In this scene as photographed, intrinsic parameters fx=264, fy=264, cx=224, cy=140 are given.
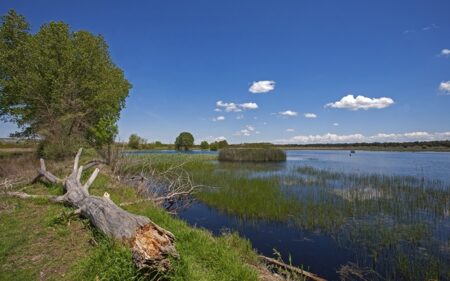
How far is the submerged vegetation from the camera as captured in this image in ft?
121

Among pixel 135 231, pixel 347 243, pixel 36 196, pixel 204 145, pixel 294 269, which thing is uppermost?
pixel 204 145

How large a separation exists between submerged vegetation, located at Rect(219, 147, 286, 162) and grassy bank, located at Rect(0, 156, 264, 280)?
30.1 meters

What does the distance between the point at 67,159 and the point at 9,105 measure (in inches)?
249

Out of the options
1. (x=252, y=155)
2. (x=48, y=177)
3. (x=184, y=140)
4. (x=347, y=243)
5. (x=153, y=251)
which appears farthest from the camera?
(x=184, y=140)

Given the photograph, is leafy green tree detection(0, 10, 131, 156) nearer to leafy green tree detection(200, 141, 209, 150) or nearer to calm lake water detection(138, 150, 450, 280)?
calm lake water detection(138, 150, 450, 280)

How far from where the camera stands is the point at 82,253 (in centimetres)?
482

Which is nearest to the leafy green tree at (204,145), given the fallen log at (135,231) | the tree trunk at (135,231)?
the fallen log at (135,231)

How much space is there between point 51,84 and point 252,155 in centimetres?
2500

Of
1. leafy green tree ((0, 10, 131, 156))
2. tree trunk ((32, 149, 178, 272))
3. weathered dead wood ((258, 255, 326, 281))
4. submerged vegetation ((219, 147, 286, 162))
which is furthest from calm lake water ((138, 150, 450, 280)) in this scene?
submerged vegetation ((219, 147, 286, 162))

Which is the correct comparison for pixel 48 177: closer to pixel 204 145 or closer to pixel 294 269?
pixel 294 269

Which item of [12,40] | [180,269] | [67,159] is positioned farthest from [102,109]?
[180,269]

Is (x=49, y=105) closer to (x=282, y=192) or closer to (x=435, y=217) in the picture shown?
(x=282, y=192)

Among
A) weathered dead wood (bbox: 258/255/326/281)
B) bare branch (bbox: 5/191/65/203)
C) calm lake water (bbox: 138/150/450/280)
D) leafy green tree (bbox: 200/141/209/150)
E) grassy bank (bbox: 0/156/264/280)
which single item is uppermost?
leafy green tree (bbox: 200/141/209/150)

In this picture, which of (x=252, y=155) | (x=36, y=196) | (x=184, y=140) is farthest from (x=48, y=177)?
(x=184, y=140)
